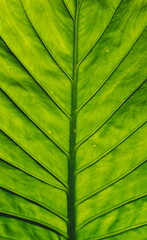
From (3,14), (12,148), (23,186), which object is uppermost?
(3,14)

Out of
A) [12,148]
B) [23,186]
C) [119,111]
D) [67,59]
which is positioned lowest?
[23,186]

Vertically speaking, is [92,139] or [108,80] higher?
[108,80]

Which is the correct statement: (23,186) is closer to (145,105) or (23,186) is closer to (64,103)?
(64,103)

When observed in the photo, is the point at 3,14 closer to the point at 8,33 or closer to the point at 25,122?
the point at 8,33

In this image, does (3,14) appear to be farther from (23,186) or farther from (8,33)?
(23,186)

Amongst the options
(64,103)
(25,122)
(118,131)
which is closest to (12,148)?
(25,122)

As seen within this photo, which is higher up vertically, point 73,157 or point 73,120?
point 73,120

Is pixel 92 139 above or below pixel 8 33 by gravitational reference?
below
